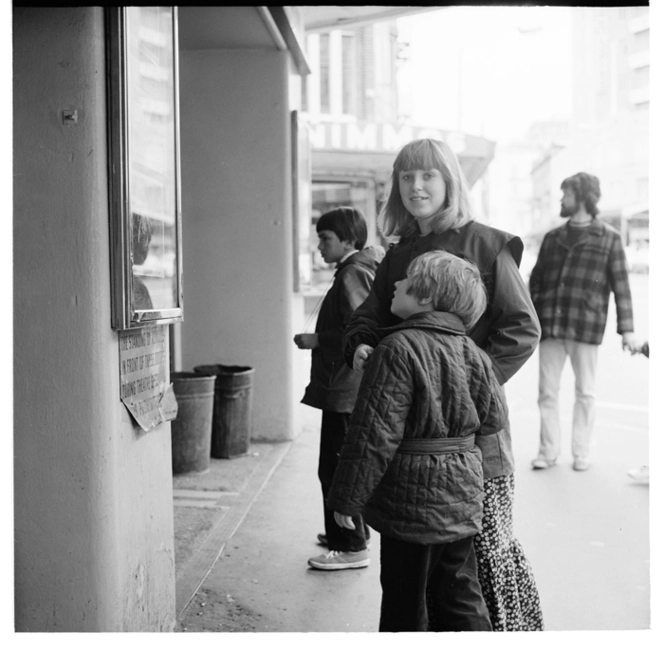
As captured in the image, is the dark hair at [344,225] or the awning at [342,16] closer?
the dark hair at [344,225]

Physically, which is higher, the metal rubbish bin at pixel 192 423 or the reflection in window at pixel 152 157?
the reflection in window at pixel 152 157

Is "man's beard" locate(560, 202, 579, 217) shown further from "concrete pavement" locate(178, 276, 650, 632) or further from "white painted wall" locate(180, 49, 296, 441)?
"white painted wall" locate(180, 49, 296, 441)

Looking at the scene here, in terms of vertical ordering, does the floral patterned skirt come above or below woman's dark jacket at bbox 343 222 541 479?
below

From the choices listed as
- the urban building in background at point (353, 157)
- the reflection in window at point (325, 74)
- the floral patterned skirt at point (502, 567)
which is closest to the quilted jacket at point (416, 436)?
the floral patterned skirt at point (502, 567)

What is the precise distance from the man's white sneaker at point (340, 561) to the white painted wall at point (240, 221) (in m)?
2.90

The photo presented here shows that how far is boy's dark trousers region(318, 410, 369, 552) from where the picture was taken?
3.69m

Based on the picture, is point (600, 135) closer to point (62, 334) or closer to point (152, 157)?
point (152, 157)

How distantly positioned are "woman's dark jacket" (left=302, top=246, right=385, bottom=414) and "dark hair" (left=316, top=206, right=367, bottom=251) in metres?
0.10

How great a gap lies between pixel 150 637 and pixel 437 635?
0.96 meters

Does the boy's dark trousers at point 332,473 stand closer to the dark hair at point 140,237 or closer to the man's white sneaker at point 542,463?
the dark hair at point 140,237

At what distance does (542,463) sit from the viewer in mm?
5523

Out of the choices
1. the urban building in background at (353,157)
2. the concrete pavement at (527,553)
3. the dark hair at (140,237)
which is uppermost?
the urban building in background at (353,157)

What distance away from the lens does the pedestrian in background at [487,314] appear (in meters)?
2.44

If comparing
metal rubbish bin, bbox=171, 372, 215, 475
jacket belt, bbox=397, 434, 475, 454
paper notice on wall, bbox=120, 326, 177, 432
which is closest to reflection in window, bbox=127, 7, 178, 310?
paper notice on wall, bbox=120, 326, 177, 432
